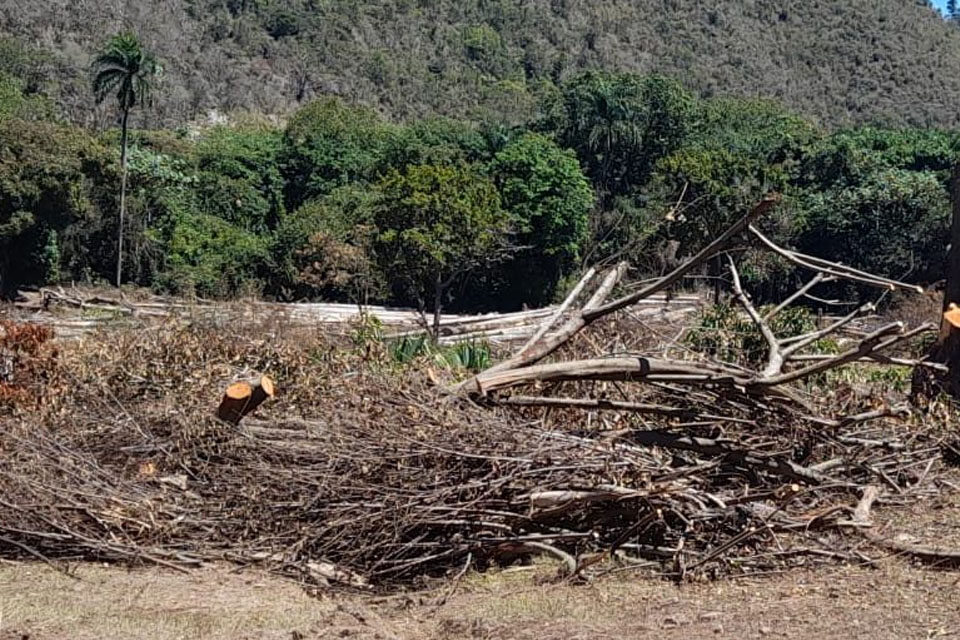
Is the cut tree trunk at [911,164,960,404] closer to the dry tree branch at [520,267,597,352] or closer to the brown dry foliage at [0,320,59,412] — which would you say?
the dry tree branch at [520,267,597,352]

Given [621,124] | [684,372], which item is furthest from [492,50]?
[684,372]

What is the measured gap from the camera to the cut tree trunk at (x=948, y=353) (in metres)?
8.14

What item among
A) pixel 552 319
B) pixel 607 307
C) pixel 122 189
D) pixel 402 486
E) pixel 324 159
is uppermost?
pixel 324 159

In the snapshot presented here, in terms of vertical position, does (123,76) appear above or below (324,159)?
above

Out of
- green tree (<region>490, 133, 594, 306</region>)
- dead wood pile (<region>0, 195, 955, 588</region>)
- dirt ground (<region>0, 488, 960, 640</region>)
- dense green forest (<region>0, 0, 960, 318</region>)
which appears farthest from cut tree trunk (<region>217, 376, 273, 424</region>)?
green tree (<region>490, 133, 594, 306</region>)

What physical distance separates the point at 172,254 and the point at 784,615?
40.6 m

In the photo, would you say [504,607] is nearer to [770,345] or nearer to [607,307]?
[607,307]

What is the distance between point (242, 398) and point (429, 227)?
893 inches

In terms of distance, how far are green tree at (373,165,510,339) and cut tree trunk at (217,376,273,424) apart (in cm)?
2150

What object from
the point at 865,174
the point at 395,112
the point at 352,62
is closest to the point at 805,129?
the point at 865,174

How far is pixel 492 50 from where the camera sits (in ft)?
334

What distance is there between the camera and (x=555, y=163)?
43.9 metres

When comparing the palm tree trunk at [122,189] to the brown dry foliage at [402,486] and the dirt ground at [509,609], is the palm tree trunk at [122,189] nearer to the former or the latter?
the brown dry foliage at [402,486]

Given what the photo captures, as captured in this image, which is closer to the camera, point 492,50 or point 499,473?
point 499,473
